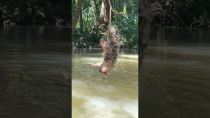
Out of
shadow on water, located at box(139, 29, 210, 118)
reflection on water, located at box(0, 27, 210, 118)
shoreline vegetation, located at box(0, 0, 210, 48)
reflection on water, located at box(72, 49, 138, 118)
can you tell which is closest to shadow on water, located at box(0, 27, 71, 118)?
reflection on water, located at box(0, 27, 210, 118)

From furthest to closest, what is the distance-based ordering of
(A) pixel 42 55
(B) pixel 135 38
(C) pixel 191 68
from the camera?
(A) pixel 42 55 < (C) pixel 191 68 < (B) pixel 135 38

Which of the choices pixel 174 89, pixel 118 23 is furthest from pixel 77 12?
pixel 174 89

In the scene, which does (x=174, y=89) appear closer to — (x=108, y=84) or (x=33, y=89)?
(x=33, y=89)

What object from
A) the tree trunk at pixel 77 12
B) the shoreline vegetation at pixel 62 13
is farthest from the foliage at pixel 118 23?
the shoreline vegetation at pixel 62 13

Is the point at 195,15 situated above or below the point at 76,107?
above

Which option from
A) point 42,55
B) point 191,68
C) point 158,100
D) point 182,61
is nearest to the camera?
point 158,100

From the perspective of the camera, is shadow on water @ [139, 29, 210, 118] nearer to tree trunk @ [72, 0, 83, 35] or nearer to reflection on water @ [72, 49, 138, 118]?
reflection on water @ [72, 49, 138, 118]

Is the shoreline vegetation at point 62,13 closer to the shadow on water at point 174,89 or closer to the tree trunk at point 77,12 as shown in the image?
the shadow on water at point 174,89

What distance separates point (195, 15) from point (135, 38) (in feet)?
76.9

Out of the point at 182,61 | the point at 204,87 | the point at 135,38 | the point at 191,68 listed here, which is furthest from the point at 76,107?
the point at 182,61

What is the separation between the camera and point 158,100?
12.8ft

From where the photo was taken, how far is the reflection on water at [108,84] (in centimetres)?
259

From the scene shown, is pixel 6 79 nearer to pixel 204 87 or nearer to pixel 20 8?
pixel 204 87

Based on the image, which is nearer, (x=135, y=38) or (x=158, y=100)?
(x=135, y=38)
